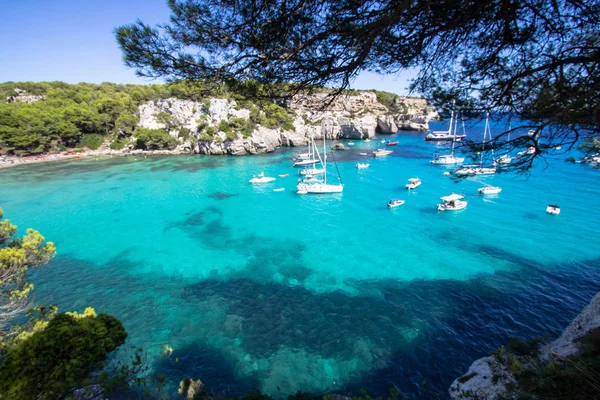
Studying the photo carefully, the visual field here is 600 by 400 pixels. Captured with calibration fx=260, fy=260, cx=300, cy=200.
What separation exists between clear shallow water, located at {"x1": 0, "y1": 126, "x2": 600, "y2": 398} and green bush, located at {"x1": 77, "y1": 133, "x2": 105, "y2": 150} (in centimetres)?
2859

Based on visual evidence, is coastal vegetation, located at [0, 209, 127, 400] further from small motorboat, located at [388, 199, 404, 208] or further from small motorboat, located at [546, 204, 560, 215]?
small motorboat, located at [546, 204, 560, 215]

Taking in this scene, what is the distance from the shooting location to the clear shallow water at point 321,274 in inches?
425

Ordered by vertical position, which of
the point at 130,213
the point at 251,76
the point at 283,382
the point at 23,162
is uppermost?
the point at 251,76

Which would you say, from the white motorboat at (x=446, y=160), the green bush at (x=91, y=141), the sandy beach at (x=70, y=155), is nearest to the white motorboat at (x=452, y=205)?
the white motorboat at (x=446, y=160)

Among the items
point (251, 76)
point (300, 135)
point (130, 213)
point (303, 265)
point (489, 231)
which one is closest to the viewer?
point (251, 76)

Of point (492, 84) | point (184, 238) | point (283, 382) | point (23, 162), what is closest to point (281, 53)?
point (492, 84)

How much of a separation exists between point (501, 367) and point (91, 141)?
74.6m

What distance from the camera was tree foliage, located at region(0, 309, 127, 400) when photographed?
5750mm

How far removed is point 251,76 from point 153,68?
2.20m

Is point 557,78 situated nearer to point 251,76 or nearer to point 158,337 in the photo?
point 251,76

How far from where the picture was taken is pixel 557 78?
5684 millimetres

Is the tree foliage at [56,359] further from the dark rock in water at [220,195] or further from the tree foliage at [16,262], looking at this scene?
the dark rock in water at [220,195]

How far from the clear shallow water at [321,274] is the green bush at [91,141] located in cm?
2859

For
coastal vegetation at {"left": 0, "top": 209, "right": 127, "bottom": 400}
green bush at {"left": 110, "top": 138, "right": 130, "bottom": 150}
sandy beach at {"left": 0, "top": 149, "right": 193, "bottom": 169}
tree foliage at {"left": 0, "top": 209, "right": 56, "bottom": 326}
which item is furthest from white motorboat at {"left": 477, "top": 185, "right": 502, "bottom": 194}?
green bush at {"left": 110, "top": 138, "right": 130, "bottom": 150}
